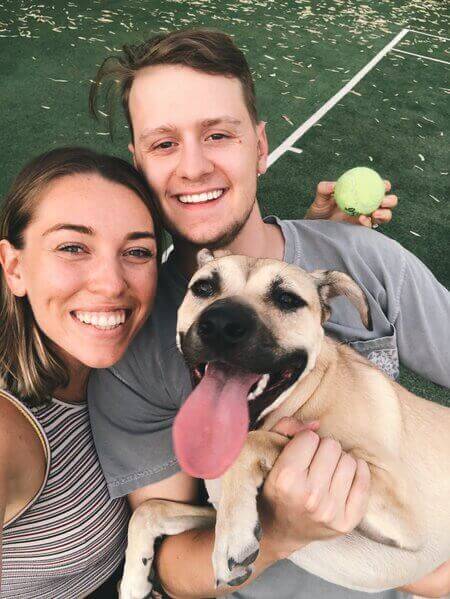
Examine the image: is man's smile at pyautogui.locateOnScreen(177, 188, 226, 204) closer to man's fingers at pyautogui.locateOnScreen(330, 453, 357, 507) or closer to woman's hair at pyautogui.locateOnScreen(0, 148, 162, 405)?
woman's hair at pyautogui.locateOnScreen(0, 148, 162, 405)

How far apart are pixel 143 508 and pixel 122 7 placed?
11.3 meters

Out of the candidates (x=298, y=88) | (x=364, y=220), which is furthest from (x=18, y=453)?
(x=298, y=88)

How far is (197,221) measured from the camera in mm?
2289

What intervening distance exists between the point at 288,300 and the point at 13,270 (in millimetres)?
1173

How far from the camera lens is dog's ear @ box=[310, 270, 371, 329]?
207cm

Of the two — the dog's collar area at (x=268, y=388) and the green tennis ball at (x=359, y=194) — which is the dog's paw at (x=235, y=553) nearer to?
the dog's collar area at (x=268, y=388)

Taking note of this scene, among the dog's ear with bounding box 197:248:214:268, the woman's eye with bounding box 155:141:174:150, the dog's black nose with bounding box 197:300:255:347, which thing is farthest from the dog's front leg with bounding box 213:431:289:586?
the woman's eye with bounding box 155:141:174:150

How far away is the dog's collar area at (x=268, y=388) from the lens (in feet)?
6.11

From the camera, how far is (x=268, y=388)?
1.88 metres

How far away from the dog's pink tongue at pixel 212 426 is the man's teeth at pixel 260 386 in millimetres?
41

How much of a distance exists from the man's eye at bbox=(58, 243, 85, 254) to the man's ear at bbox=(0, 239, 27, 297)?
244 mm

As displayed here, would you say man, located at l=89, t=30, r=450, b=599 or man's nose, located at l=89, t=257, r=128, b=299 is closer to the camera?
man's nose, located at l=89, t=257, r=128, b=299

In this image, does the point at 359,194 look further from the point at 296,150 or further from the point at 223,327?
the point at 296,150

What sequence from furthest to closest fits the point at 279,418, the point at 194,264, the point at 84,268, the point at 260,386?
the point at 194,264 < the point at 279,418 < the point at 84,268 < the point at 260,386
